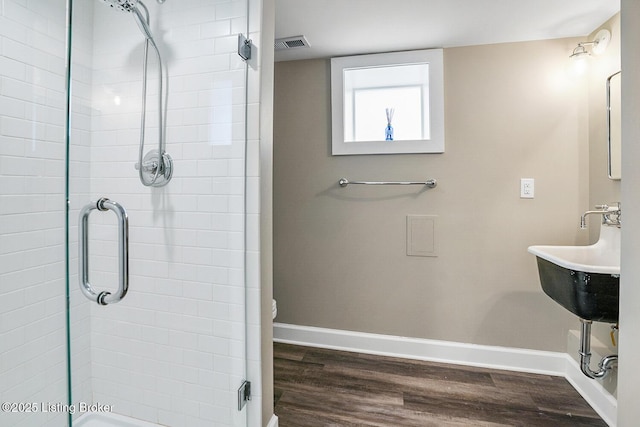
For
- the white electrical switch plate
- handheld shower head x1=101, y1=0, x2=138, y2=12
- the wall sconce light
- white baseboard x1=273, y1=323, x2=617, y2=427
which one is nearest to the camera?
handheld shower head x1=101, y1=0, x2=138, y2=12

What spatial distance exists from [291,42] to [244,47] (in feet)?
2.85

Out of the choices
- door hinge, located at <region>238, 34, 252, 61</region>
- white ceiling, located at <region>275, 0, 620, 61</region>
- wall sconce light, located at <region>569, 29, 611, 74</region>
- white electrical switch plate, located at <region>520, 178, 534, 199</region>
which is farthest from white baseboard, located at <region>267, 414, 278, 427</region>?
wall sconce light, located at <region>569, 29, 611, 74</region>

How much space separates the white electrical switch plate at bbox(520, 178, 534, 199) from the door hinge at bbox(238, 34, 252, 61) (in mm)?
1837

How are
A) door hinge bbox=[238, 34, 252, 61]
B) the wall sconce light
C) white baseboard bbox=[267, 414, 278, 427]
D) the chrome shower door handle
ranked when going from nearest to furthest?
the chrome shower door handle → door hinge bbox=[238, 34, 252, 61] → white baseboard bbox=[267, 414, 278, 427] → the wall sconce light

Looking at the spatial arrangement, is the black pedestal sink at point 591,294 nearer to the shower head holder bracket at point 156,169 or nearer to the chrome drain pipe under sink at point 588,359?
the chrome drain pipe under sink at point 588,359

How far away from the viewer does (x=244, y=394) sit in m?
1.34

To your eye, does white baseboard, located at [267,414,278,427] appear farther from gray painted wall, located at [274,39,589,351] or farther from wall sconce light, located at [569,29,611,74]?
wall sconce light, located at [569,29,611,74]

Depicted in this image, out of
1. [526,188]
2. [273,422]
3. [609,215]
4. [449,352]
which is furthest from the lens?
[449,352]

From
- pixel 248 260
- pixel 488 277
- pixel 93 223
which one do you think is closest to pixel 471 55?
pixel 488 277

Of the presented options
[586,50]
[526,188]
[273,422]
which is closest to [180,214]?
[273,422]

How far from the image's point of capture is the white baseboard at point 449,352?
73.2 inches

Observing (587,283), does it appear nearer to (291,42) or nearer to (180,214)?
(180,214)

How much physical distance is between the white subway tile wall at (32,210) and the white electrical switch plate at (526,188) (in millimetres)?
2388

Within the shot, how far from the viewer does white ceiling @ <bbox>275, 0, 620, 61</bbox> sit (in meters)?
1.62
